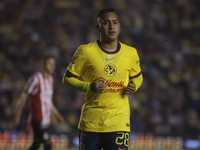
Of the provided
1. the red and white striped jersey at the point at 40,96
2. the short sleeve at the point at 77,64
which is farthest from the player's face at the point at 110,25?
the red and white striped jersey at the point at 40,96

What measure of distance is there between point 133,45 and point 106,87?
40.9 feet

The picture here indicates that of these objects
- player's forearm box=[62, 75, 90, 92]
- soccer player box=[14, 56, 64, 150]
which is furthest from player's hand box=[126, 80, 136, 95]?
soccer player box=[14, 56, 64, 150]

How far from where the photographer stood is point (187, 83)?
642 inches

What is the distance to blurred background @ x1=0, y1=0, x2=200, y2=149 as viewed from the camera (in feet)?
46.0

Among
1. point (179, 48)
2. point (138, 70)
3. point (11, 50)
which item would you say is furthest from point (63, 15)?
point (138, 70)

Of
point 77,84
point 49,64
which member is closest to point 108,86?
point 77,84

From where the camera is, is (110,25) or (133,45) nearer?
(110,25)

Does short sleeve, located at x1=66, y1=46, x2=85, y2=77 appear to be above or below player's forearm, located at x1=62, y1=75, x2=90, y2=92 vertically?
above

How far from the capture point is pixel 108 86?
5125 mm

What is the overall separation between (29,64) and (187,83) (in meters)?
5.41

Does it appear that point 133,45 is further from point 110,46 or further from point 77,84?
point 77,84

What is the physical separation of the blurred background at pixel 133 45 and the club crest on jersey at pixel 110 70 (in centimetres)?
713

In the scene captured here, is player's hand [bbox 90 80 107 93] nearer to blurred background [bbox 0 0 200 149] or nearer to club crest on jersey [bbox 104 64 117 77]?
club crest on jersey [bbox 104 64 117 77]

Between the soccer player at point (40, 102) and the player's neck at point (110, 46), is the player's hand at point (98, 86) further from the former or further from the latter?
the soccer player at point (40, 102)
